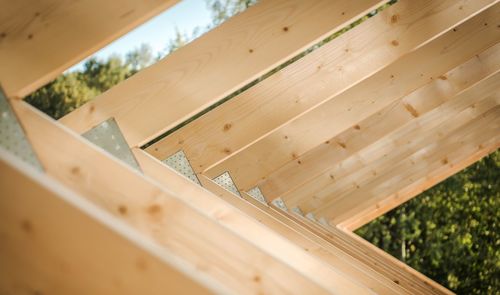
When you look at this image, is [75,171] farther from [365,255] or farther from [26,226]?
[365,255]

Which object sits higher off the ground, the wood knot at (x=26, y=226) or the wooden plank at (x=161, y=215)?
the wood knot at (x=26, y=226)

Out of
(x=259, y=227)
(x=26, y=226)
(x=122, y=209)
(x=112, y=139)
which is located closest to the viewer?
(x=26, y=226)

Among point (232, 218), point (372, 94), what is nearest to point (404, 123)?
point (372, 94)

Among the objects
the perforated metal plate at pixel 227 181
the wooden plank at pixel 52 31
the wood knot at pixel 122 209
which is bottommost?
the perforated metal plate at pixel 227 181

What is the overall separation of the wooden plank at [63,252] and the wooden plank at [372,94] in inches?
114

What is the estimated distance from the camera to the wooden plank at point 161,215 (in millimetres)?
1481

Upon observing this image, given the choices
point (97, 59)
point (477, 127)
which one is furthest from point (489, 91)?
point (97, 59)

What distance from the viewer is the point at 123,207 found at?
1514mm

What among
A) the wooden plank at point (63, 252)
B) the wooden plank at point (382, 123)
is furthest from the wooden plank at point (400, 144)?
the wooden plank at point (63, 252)

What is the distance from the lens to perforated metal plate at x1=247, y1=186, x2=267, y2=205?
4.62m

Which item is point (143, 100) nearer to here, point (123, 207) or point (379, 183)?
point (123, 207)

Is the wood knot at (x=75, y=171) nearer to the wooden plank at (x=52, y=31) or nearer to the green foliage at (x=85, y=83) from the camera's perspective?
the wooden plank at (x=52, y=31)

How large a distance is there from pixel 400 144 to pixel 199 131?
10.6ft

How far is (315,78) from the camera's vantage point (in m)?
3.24
